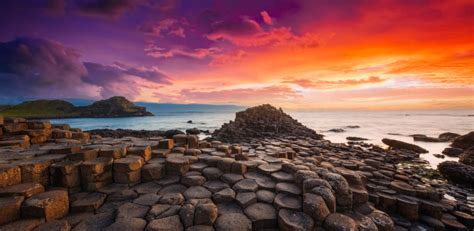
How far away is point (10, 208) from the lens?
3025mm

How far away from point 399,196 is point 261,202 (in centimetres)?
449

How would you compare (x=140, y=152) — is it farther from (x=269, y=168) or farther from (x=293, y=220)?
(x=293, y=220)

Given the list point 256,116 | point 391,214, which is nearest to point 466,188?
point 391,214

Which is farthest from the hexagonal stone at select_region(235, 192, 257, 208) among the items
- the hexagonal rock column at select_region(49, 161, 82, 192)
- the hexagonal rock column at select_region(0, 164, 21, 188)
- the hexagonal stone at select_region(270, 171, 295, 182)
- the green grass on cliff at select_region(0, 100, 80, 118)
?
the green grass on cliff at select_region(0, 100, 80, 118)

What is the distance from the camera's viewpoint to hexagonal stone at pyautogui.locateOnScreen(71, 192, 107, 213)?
357 cm

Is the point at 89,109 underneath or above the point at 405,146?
above

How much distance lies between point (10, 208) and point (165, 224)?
89.2 inches

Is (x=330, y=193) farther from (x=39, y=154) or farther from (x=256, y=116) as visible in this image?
(x=256, y=116)

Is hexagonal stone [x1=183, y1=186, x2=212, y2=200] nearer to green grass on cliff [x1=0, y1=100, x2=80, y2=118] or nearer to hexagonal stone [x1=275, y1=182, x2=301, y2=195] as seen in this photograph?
hexagonal stone [x1=275, y1=182, x2=301, y2=195]

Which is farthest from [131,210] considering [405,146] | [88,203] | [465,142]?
[465,142]

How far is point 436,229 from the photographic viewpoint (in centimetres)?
486

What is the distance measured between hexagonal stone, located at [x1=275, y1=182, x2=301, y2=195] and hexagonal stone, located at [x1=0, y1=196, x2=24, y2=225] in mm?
4320

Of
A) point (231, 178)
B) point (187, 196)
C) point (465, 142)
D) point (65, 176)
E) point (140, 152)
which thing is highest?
point (140, 152)

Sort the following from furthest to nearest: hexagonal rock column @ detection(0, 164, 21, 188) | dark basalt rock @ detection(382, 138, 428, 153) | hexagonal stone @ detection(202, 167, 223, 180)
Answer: dark basalt rock @ detection(382, 138, 428, 153) < hexagonal stone @ detection(202, 167, 223, 180) < hexagonal rock column @ detection(0, 164, 21, 188)
